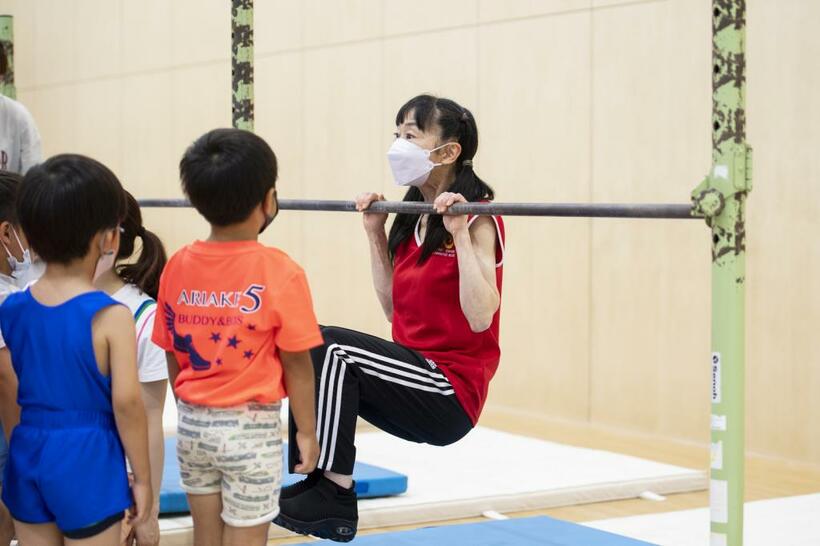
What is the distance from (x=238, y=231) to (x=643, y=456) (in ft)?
13.4

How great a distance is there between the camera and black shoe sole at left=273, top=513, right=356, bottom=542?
10.6ft

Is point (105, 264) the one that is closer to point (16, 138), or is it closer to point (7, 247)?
point (7, 247)

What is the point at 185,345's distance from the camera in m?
2.61

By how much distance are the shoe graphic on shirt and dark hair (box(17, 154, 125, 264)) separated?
226 millimetres

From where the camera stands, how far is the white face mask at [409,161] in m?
3.62

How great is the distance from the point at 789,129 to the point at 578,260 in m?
1.47

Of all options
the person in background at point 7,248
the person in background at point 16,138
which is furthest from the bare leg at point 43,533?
the person in background at point 16,138

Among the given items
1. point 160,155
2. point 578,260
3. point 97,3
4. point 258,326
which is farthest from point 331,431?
point 97,3

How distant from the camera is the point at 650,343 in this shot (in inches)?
266

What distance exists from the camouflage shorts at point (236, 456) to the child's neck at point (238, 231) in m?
0.33

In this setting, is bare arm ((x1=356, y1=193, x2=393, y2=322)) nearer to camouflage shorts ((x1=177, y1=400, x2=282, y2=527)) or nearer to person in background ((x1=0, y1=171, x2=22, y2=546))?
person in background ((x1=0, y1=171, x2=22, y2=546))

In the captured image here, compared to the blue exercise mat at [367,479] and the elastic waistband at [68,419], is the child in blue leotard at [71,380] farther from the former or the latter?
the blue exercise mat at [367,479]

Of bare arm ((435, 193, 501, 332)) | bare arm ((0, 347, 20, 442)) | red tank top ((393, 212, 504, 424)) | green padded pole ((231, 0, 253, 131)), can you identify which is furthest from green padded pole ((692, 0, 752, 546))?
green padded pole ((231, 0, 253, 131))

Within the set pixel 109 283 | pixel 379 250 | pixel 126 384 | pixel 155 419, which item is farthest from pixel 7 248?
pixel 379 250
